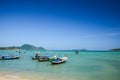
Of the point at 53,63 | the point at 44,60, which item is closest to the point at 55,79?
the point at 53,63

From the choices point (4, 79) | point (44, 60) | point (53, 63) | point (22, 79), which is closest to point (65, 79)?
point (22, 79)

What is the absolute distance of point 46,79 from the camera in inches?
597

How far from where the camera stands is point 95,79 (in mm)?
16031

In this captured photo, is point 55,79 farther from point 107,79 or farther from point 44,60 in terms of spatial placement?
point 44,60

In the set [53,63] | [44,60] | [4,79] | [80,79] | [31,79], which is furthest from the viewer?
[44,60]

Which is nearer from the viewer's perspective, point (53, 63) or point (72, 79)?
point (72, 79)

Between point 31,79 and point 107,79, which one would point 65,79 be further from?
point 107,79

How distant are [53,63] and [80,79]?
43.5 ft

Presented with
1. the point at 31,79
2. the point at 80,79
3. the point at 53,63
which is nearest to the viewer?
the point at 31,79

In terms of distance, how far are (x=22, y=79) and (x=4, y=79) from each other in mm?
1703

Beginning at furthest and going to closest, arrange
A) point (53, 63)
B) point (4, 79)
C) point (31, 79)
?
point (53, 63) → point (31, 79) → point (4, 79)

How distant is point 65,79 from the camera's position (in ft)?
50.7

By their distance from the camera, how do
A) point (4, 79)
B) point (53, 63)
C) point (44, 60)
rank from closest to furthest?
1. point (4, 79)
2. point (53, 63)
3. point (44, 60)

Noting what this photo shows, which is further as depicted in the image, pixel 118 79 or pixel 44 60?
pixel 44 60
